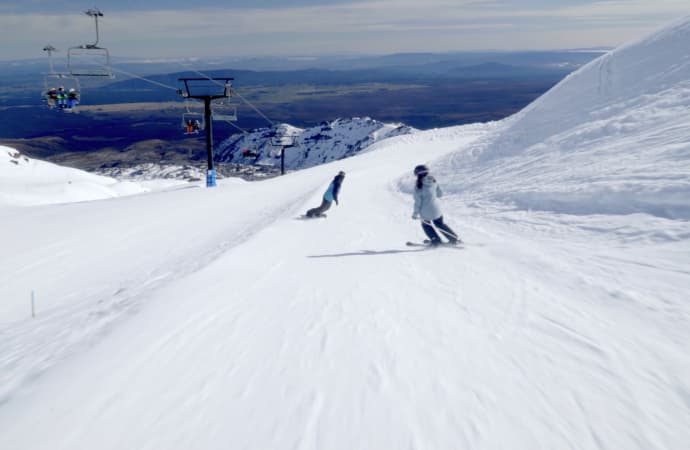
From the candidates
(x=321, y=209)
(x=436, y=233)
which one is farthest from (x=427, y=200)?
(x=321, y=209)

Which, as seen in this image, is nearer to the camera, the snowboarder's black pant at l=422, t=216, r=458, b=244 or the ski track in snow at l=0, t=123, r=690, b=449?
the ski track in snow at l=0, t=123, r=690, b=449

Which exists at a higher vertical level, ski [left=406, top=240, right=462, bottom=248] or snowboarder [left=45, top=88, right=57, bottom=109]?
snowboarder [left=45, top=88, right=57, bottom=109]

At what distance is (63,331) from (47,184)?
201ft

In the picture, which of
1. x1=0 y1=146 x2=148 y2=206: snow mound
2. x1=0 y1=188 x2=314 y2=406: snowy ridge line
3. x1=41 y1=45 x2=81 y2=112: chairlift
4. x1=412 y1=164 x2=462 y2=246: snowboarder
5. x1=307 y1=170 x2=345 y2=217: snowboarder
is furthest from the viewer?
x1=0 y1=146 x2=148 y2=206: snow mound

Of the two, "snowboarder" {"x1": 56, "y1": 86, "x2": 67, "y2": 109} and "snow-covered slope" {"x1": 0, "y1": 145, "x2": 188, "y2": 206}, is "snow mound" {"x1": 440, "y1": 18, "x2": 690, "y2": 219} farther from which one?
"snow-covered slope" {"x1": 0, "y1": 145, "x2": 188, "y2": 206}

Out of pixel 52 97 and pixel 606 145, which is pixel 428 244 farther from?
pixel 52 97

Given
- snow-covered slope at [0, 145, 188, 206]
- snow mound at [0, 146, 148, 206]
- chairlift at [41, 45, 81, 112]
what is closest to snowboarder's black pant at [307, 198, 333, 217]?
chairlift at [41, 45, 81, 112]

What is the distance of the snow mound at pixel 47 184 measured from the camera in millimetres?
52312

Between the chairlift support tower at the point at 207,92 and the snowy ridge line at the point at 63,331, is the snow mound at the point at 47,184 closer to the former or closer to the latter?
the chairlift support tower at the point at 207,92

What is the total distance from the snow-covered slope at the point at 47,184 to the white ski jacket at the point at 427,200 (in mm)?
46995

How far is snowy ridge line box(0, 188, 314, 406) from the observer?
18.4 feet

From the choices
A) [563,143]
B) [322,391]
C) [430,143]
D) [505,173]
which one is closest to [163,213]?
[505,173]

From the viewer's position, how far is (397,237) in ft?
38.0

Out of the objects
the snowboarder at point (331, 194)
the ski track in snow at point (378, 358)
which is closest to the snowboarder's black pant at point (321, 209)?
the snowboarder at point (331, 194)
